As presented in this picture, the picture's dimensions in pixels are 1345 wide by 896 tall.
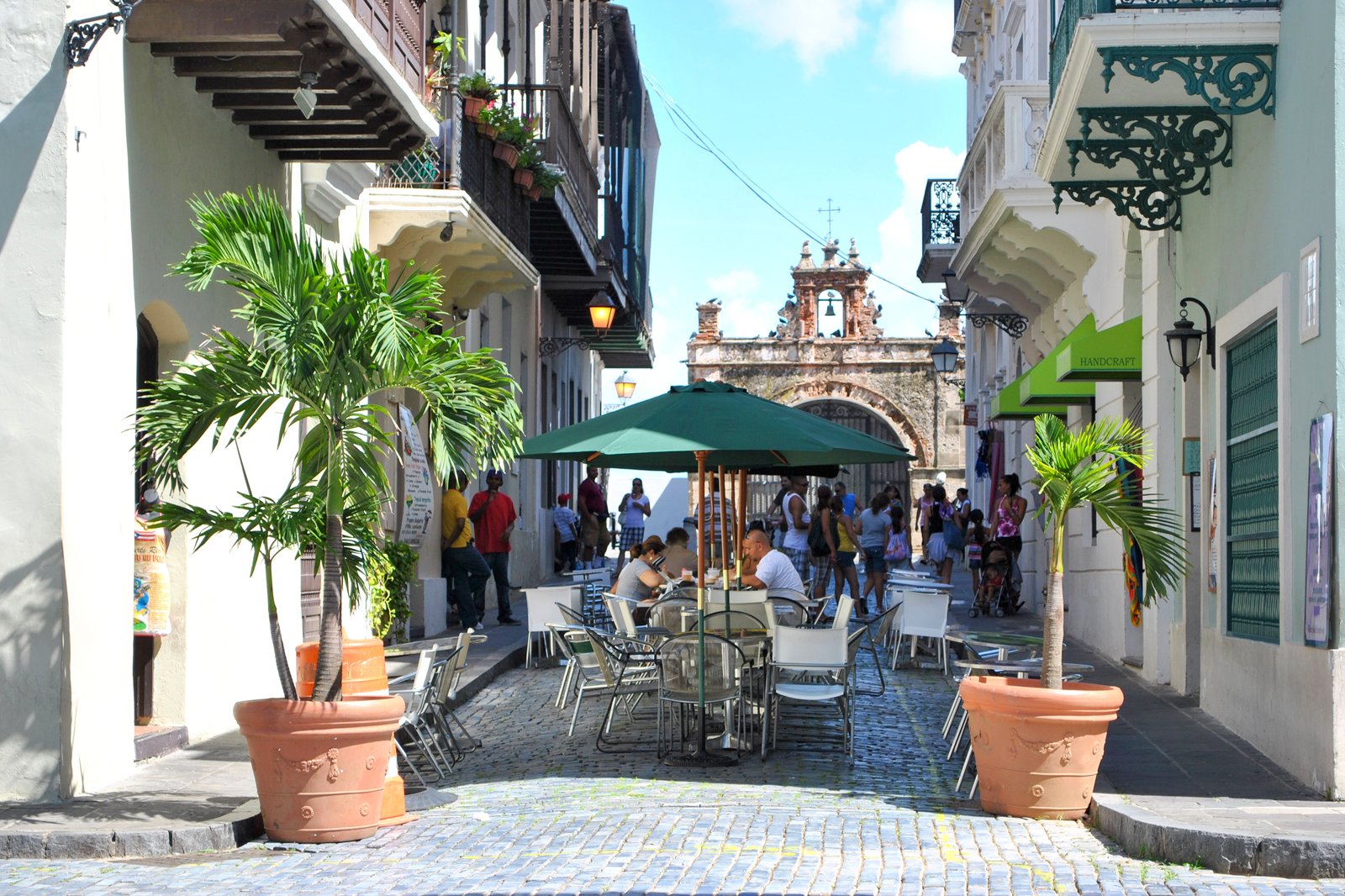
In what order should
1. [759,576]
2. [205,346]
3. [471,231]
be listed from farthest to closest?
[471,231]
[759,576]
[205,346]

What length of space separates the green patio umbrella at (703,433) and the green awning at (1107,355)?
329 centimetres

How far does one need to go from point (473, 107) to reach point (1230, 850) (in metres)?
10.8

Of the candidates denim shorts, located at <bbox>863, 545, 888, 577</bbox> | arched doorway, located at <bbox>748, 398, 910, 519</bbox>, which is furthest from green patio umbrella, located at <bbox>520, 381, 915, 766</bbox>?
arched doorway, located at <bbox>748, 398, 910, 519</bbox>

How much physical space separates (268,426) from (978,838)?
6.50 m

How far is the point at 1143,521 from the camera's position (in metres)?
8.30

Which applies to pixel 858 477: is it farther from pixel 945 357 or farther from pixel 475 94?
pixel 475 94

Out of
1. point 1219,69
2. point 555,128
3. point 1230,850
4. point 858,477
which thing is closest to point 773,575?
point 1219,69

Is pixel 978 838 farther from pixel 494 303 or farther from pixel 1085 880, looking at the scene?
pixel 494 303

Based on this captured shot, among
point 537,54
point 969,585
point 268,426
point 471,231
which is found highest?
point 537,54

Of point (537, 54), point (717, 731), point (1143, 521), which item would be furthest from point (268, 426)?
point (537, 54)

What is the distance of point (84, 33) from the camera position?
845 cm

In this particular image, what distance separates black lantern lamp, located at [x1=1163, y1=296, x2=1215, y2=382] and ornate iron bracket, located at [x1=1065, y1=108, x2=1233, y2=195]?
887 mm

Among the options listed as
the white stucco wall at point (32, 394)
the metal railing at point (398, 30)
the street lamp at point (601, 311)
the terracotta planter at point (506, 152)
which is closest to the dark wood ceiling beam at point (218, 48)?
the metal railing at point (398, 30)

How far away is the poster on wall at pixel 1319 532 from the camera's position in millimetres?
8070
